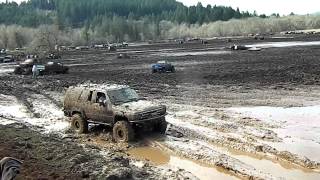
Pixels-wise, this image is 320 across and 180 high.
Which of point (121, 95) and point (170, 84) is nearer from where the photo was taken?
point (121, 95)

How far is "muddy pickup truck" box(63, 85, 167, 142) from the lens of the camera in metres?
17.5

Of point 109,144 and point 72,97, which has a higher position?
point 72,97

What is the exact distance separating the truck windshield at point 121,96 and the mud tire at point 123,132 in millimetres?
1006

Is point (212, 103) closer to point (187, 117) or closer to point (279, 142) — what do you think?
point (187, 117)

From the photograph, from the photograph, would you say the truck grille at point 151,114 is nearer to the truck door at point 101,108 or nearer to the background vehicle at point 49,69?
the truck door at point 101,108

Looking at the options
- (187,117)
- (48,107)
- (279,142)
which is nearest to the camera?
(279,142)

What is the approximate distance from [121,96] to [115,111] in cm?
85

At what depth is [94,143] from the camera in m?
18.0

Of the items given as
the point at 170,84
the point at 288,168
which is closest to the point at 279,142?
the point at 288,168

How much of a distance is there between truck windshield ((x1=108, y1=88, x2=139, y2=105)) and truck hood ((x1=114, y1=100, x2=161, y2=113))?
1.08ft

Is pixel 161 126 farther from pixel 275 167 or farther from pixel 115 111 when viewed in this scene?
pixel 275 167

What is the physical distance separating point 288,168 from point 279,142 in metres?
2.71

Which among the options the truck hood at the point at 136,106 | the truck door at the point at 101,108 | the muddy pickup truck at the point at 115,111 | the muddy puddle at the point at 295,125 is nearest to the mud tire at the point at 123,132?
the muddy pickup truck at the point at 115,111

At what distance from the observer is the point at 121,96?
734 inches
